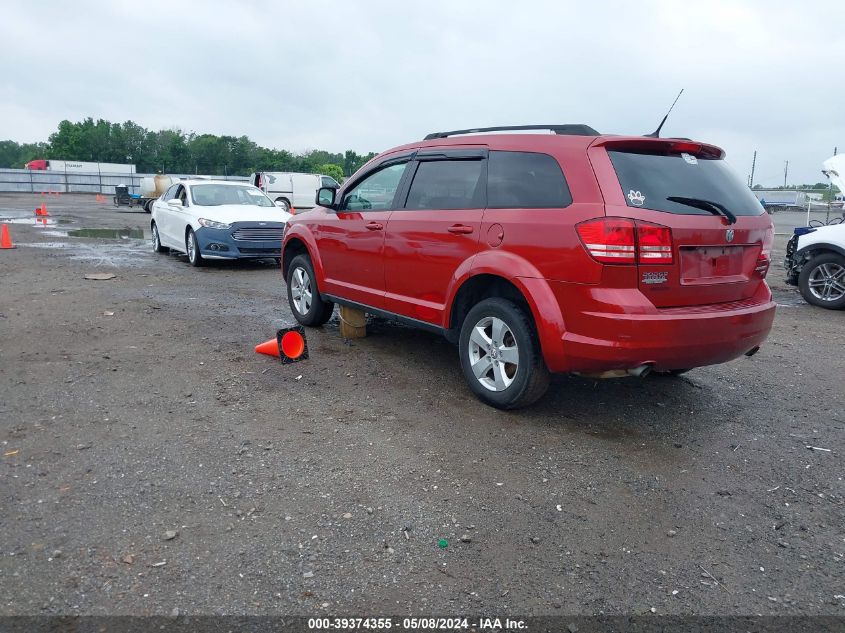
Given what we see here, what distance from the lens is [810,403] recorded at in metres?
4.96

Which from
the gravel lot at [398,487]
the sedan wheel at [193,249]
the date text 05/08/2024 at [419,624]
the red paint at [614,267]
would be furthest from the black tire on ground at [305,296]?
the sedan wheel at [193,249]

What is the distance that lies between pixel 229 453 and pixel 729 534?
2.75 metres

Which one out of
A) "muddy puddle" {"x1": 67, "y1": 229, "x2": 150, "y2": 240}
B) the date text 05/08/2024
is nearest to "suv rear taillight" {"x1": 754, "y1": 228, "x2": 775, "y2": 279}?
the date text 05/08/2024

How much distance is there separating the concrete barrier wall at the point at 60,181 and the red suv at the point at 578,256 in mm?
52785

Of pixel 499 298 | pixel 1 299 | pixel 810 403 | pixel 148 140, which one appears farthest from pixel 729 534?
pixel 148 140

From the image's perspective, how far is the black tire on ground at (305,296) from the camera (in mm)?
6742

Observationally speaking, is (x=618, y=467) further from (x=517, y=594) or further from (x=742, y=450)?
(x=517, y=594)

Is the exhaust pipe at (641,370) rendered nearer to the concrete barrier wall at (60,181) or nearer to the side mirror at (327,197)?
the side mirror at (327,197)

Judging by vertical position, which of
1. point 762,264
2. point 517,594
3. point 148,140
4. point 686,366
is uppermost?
point 148,140

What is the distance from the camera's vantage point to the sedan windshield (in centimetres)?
1254

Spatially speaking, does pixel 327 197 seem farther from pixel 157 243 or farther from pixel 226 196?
pixel 157 243

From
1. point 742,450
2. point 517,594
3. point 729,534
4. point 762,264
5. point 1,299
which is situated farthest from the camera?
point 1,299

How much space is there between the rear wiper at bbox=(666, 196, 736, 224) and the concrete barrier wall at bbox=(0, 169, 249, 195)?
5410 cm

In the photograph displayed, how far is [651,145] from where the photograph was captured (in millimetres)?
4125
